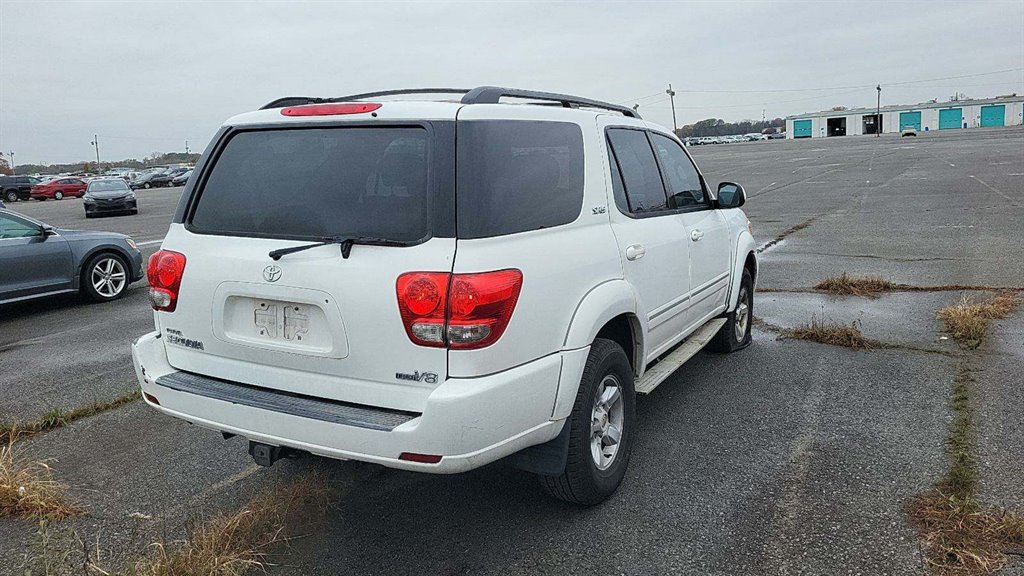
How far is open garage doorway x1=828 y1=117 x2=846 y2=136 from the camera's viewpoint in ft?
424

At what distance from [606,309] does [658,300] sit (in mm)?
843

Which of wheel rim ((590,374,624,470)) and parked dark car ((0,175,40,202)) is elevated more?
parked dark car ((0,175,40,202))

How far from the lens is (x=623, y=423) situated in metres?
3.98

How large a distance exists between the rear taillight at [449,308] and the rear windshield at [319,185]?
0.22m

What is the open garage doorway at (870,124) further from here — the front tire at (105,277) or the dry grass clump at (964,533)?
the dry grass clump at (964,533)

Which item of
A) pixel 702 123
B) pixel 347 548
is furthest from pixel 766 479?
pixel 702 123

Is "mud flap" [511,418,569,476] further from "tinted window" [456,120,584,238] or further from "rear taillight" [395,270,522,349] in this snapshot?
"tinted window" [456,120,584,238]

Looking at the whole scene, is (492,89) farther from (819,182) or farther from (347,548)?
(819,182)

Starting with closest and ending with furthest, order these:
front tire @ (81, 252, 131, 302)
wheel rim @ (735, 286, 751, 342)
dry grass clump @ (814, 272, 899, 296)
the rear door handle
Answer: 1. the rear door handle
2. wheel rim @ (735, 286, 751, 342)
3. dry grass clump @ (814, 272, 899, 296)
4. front tire @ (81, 252, 131, 302)

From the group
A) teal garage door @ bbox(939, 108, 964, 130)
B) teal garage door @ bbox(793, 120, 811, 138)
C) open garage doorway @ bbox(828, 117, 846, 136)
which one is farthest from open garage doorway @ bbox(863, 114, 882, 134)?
teal garage door @ bbox(939, 108, 964, 130)

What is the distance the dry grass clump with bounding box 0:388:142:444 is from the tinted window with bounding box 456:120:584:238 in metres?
3.63

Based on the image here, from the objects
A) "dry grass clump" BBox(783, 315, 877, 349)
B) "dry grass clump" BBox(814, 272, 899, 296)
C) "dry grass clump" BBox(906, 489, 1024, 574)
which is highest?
"dry grass clump" BBox(814, 272, 899, 296)

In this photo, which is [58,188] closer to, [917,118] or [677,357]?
[677,357]

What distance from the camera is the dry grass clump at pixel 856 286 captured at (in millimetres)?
8555
